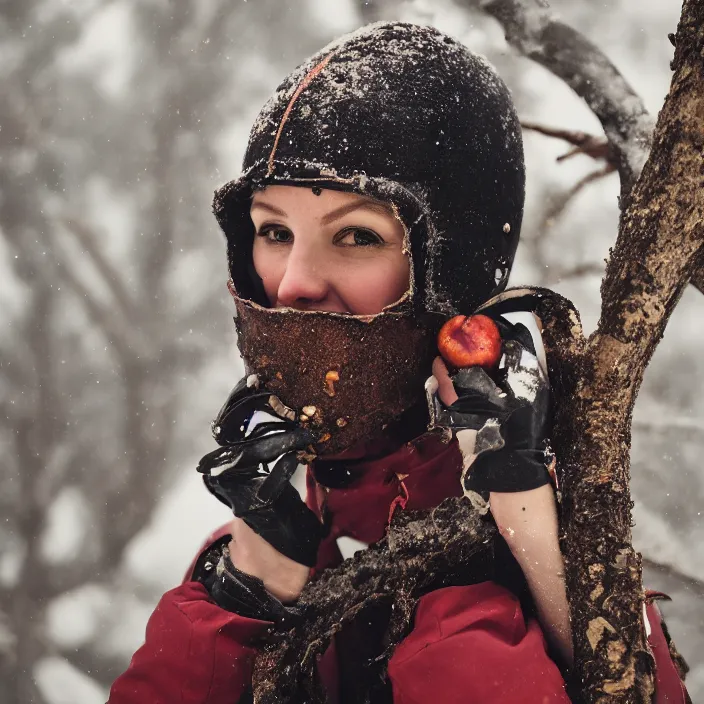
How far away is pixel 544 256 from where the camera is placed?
80.4 inches

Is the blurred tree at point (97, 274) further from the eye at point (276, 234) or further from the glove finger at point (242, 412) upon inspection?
the glove finger at point (242, 412)

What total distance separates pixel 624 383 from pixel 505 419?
0.57ft

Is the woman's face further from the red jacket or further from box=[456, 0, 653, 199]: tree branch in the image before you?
box=[456, 0, 653, 199]: tree branch

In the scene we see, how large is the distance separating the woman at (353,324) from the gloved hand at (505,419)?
1.5 inches

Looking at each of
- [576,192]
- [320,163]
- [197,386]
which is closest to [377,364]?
[320,163]

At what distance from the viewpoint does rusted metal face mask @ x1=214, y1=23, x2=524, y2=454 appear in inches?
46.0

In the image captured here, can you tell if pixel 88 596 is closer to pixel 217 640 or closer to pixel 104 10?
pixel 217 640

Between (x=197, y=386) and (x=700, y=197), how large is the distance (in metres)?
2.59

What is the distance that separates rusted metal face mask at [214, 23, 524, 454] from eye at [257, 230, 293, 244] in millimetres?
71

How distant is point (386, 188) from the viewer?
1.14 metres

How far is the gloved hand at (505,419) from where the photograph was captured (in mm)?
982

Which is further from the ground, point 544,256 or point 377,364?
point 544,256

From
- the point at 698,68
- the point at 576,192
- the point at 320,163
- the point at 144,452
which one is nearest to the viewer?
the point at 698,68

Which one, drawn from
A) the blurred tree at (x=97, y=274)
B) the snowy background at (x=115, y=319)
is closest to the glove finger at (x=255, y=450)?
the snowy background at (x=115, y=319)
